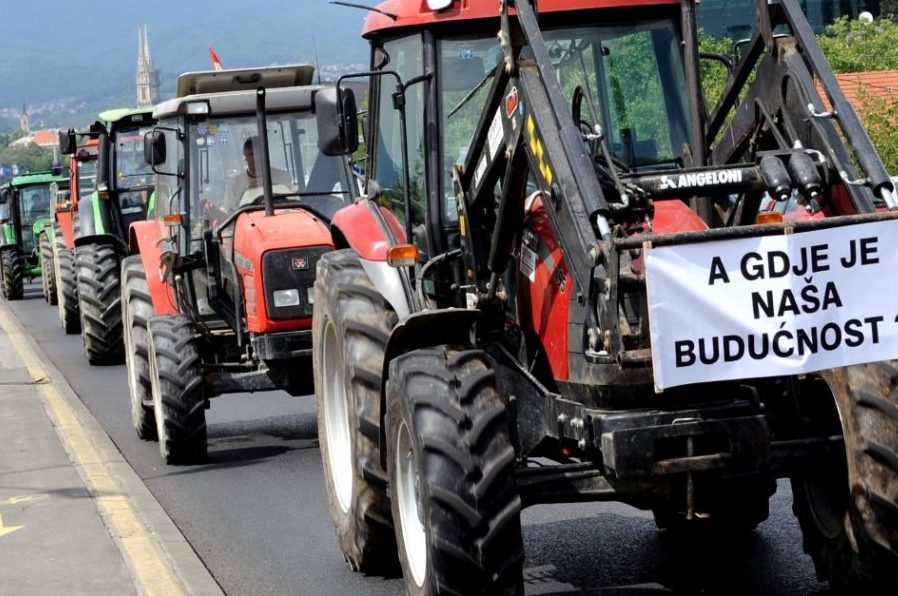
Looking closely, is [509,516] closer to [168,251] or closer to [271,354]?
[271,354]

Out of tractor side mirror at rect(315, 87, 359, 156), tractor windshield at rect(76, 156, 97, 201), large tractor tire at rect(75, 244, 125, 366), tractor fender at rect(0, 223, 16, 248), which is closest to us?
tractor side mirror at rect(315, 87, 359, 156)

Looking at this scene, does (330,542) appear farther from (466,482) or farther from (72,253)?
(72,253)

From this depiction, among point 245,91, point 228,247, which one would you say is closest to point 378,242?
point 228,247

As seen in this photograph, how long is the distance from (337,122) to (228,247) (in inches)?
200

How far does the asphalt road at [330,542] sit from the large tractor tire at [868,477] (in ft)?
3.16

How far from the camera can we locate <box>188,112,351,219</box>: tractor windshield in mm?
13500

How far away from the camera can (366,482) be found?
800 cm

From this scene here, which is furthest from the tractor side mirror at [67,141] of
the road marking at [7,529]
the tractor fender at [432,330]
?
the tractor fender at [432,330]

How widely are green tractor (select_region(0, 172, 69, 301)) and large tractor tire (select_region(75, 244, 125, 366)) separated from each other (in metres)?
12.9

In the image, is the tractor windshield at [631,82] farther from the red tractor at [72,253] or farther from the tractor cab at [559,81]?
the red tractor at [72,253]

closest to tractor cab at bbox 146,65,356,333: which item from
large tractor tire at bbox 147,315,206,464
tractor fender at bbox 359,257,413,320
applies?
large tractor tire at bbox 147,315,206,464

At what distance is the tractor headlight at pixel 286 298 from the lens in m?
12.5

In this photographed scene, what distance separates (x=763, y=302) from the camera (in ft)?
20.0

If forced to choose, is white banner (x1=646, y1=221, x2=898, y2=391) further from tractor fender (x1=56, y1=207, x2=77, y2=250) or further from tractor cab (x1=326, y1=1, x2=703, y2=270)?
tractor fender (x1=56, y1=207, x2=77, y2=250)
